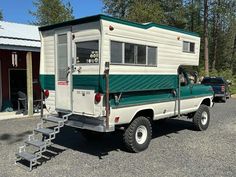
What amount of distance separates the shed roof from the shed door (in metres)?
5.97

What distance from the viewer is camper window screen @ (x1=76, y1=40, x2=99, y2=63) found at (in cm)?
659

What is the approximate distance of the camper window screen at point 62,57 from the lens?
7.27 m

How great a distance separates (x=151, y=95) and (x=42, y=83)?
285cm

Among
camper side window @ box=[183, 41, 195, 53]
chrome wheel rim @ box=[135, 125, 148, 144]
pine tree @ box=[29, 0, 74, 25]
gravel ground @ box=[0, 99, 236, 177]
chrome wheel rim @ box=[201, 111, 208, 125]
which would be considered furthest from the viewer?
pine tree @ box=[29, 0, 74, 25]

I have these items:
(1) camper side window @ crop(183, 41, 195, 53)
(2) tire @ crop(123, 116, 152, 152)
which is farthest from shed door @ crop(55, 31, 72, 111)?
(1) camper side window @ crop(183, 41, 195, 53)

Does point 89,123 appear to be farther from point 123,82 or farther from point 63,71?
point 63,71

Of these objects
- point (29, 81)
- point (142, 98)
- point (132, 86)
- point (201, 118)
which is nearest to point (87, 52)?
point (132, 86)

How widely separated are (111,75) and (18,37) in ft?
30.0

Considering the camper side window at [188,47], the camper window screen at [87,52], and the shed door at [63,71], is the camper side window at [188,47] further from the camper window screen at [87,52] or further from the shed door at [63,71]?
the shed door at [63,71]

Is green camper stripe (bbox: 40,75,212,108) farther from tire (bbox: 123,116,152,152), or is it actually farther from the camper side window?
the camper side window

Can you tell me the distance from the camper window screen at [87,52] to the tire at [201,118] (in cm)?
460

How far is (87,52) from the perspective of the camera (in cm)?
679

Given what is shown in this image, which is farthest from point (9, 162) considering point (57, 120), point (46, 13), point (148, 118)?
point (46, 13)

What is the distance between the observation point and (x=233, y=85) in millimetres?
27859
